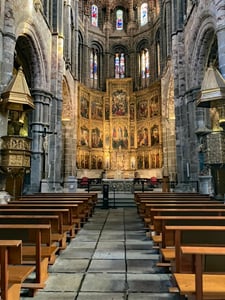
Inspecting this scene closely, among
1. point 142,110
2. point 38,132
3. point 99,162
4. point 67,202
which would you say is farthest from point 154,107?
point 67,202

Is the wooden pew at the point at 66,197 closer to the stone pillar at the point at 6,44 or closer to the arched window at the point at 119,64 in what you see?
the stone pillar at the point at 6,44

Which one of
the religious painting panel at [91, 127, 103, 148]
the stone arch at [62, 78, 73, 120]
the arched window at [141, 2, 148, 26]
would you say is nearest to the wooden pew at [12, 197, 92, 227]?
the stone arch at [62, 78, 73, 120]

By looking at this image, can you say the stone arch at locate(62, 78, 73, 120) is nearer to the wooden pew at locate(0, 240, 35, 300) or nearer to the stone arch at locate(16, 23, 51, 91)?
the stone arch at locate(16, 23, 51, 91)

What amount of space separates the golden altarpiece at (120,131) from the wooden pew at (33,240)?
22.5 metres

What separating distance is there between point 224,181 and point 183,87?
Result: 8.45 meters

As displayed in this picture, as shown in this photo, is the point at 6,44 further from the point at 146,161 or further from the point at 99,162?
the point at 146,161

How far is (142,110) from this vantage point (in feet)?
95.1

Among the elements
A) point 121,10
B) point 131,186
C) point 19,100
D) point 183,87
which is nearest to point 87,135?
point 131,186

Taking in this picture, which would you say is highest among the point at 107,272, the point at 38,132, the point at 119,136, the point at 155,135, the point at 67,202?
the point at 119,136

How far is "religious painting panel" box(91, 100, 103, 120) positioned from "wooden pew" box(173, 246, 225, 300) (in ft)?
88.0

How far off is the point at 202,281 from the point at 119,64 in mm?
32063

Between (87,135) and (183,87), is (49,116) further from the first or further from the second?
(87,135)

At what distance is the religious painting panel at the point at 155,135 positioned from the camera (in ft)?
87.4

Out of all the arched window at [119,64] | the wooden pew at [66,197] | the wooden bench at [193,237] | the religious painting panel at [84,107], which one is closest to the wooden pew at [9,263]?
the wooden bench at [193,237]
